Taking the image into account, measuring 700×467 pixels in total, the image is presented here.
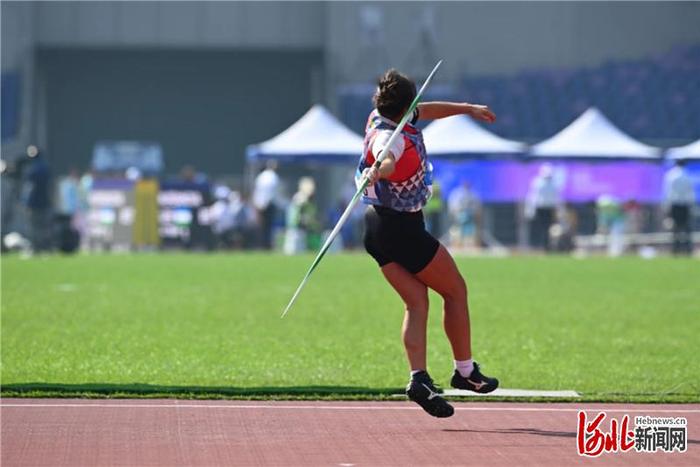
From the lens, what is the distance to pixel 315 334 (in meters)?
14.6

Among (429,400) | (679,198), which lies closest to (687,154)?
(679,198)

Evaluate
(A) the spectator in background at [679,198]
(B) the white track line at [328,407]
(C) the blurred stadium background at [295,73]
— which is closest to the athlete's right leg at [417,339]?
(B) the white track line at [328,407]

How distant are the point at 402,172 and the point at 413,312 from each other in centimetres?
79

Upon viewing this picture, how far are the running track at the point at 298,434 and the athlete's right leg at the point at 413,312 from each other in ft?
1.22

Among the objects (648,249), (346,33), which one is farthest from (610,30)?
(648,249)

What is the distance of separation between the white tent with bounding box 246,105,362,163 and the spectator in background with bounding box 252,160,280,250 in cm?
38

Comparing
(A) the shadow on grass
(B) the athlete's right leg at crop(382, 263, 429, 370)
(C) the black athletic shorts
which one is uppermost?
(C) the black athletic shorts

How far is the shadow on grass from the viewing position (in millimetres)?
9914

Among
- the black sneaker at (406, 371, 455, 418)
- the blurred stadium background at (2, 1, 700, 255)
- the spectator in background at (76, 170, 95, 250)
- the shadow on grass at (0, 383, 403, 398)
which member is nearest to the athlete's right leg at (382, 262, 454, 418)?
the black sneaker at (406, 371, 455, 418)

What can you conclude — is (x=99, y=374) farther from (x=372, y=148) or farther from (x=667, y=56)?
(x=667, y=56)

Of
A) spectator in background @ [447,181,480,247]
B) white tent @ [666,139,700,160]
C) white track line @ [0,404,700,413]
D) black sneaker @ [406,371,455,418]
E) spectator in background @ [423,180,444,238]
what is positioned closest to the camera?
black sneaker @ [406,371,455,418]

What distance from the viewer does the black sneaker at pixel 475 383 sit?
9.05m

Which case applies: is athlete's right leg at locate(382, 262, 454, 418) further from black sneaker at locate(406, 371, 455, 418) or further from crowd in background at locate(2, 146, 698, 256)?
crowd in background at locate(2, 146, 698, 256)

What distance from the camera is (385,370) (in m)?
11.6
